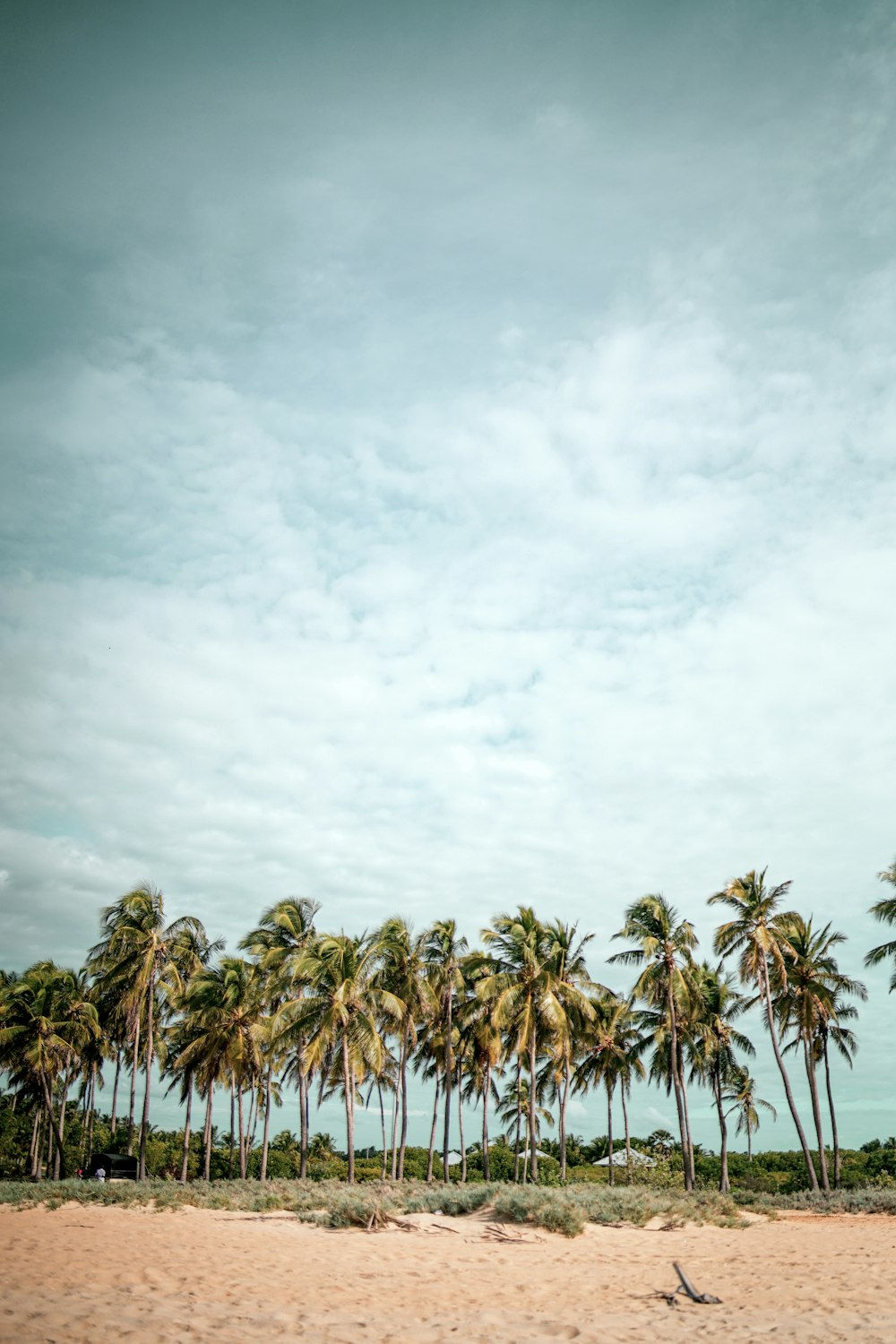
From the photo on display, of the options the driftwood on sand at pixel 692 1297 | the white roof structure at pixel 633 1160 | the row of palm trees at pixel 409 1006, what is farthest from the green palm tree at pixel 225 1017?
the driftwood on sand at pixel 692 1297

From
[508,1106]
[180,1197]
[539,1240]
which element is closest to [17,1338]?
[539,1240]

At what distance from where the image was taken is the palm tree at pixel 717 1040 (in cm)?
4241

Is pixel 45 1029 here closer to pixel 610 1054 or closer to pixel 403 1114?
pixel 403 1114

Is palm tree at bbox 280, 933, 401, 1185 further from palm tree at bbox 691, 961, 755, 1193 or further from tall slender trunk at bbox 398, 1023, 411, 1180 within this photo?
palm tree at bbox 691, 961, 755, 1193

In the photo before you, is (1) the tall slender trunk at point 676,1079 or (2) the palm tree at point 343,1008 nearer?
(2) the palm tree at point 343,1008

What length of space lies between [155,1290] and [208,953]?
1252 inches

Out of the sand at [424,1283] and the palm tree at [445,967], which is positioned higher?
the palm tree at [445,967]

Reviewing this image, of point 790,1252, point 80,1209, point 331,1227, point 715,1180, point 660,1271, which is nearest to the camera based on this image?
point 660,1271

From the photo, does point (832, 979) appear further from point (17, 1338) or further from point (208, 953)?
point (17, 1338)

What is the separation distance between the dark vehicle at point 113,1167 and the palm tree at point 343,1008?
57.1ft

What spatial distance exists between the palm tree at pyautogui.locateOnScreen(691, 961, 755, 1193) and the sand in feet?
69.4

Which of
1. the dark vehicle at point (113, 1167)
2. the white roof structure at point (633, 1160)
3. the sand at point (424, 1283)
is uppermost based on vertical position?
the sand at point (424, 1283)

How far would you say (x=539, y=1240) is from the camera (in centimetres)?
1939

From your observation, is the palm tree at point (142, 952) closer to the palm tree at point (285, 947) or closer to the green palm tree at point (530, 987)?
the palm tree at point (285, 947)
